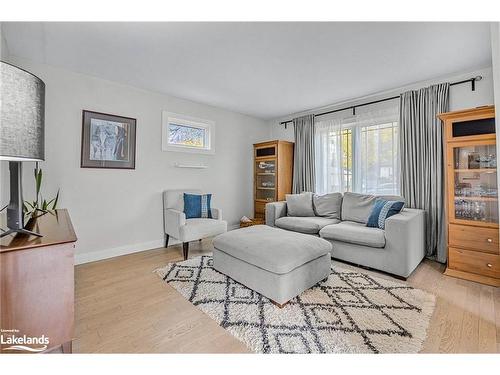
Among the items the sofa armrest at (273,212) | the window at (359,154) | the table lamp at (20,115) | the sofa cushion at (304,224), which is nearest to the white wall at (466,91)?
the window at (359,154)

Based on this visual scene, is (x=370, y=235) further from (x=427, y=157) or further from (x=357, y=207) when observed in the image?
(x=427, y=157)

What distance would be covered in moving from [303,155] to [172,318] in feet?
11.1

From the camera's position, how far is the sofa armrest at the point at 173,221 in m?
3.08

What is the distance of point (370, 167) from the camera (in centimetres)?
362

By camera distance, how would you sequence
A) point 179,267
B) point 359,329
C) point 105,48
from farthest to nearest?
point 179,267, point 105,48, point 359,329

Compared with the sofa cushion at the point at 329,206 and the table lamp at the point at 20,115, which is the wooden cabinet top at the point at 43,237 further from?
the sofa cushion at the point at 329,206

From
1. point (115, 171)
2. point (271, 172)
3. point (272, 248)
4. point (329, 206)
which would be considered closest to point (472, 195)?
point (329, 206)

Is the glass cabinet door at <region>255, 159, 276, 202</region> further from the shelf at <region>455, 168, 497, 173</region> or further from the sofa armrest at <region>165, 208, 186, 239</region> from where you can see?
the shelf at <region>455, 168, 497, 173</region>

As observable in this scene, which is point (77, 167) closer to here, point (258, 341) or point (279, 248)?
point (279, 248)

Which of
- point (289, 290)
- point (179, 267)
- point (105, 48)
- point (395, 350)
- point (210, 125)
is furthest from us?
point (210, 125)

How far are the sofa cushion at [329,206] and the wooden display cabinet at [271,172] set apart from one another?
2.77 ft

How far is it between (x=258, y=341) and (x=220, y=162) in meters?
3.19

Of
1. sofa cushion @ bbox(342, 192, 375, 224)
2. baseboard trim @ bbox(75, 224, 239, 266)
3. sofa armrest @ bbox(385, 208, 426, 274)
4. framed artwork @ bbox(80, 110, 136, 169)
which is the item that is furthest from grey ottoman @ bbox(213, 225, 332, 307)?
framed artwork @ bbox(80, 110, 136, 169)
